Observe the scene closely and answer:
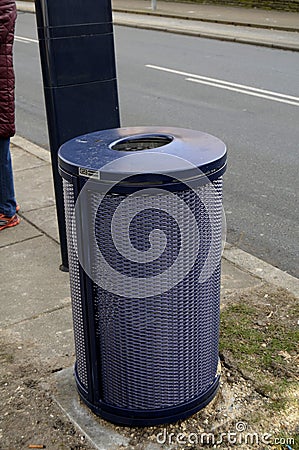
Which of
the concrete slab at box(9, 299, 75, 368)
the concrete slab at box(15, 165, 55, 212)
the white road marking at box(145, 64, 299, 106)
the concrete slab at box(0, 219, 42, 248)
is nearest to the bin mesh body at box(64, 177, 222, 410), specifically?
the concrete slab at box(9, 299, 75, 368)

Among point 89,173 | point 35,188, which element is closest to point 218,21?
point 35,188

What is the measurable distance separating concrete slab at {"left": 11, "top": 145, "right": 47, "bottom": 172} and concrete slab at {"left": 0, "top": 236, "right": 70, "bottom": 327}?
2.07 meters

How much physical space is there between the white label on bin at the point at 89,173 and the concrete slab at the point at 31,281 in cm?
162

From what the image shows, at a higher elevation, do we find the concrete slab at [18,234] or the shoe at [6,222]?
the shoe at [6,222]

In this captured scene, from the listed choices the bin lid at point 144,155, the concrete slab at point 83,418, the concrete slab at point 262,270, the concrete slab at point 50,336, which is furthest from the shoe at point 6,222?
the bin lid at point 144,155

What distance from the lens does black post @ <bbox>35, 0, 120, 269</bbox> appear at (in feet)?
12.4

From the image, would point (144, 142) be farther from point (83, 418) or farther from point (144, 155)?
point (83, 418)

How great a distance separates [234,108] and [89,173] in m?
7.58

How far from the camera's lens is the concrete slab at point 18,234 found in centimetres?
498

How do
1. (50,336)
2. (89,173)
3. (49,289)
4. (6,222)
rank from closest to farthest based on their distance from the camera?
(89,173) → (50,336) → (49,289) → (6,222)

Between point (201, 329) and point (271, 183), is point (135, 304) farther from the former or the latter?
point (271, 183)

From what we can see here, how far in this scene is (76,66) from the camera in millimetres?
3916

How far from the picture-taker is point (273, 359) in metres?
3.31

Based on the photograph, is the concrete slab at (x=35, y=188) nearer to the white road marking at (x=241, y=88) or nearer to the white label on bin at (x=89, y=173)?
the white label on bin at (x=89, y=173)
